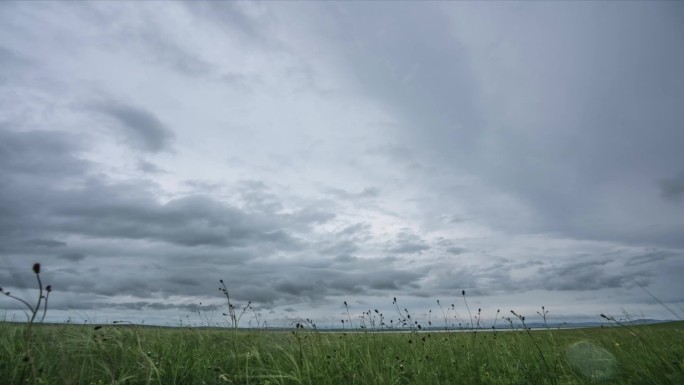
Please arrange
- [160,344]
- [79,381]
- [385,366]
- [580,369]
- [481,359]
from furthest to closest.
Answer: [160,344] → [481,359] → [385,366] → [580,369] → [79,381]

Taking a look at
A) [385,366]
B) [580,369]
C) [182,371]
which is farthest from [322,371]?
[580,369]

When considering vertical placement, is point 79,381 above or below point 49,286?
below

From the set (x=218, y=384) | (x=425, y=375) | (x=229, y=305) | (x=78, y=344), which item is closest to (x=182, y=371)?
(x=218, y=384)

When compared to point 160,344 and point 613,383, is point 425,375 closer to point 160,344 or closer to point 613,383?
point 613,383

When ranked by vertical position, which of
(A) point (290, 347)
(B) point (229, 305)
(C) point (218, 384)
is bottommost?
(C) point (218, 384)

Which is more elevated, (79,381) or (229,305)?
(229,305)

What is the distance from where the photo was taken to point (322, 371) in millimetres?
9078

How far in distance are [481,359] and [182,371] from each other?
25.5 feet

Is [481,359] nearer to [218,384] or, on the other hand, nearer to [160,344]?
[218,384]

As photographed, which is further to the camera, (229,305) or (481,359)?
(481,359)

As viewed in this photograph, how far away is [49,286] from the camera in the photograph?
4445mm

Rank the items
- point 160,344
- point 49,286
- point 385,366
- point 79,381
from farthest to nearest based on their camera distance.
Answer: point 160,344 → point 385,366 → point 79,381 → point 49,286

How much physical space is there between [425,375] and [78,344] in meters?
8.16

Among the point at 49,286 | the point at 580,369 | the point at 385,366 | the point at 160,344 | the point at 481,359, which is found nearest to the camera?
the point at 49,286
